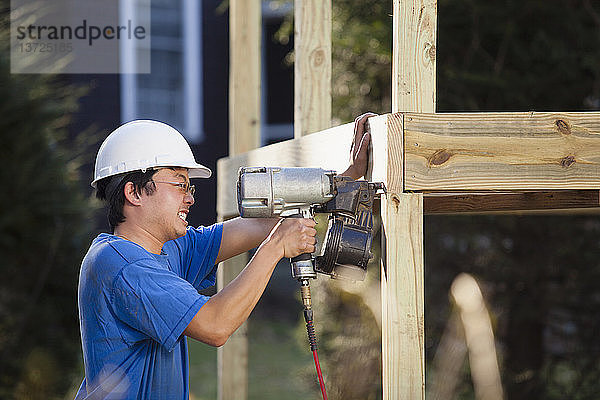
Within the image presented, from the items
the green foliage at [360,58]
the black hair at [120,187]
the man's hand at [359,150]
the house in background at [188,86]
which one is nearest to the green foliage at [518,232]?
the green foliage at [360,58]

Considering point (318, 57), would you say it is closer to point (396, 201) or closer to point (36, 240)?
point (396, 201)

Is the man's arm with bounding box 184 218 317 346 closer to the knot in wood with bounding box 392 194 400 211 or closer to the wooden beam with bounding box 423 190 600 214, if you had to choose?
the knot in wood with bounding box 392 194 400 211

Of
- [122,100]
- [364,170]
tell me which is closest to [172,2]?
[122,100]

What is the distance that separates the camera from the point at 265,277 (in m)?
2.19

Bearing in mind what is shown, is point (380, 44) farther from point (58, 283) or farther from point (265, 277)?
point (265, 277)

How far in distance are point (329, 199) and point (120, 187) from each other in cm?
66

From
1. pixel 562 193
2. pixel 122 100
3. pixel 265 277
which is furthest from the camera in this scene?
pixel 122 100

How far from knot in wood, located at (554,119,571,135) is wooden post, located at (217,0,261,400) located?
2414mm

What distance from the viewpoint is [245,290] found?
7.09ft

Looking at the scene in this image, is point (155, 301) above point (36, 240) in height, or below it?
above

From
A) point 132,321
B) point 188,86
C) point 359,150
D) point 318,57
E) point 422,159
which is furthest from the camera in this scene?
point 188,86

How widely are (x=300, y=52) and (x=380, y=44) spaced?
7.55ft

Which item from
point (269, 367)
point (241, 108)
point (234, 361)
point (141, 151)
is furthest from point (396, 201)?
point (269, 367)

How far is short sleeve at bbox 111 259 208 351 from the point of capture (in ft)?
7.02
